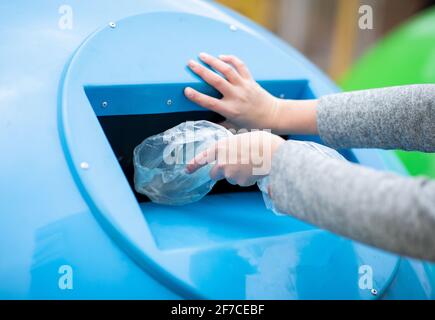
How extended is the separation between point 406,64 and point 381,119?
0.77 m

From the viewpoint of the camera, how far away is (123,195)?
644mm

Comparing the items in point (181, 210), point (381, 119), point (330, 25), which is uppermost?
point (330, 25)

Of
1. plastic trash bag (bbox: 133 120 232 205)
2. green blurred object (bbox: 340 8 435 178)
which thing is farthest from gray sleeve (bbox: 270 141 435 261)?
green blurred object (bbox: 340 8 435 178)

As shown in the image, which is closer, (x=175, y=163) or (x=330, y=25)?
(x=175, y=163)

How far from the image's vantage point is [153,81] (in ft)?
2.50

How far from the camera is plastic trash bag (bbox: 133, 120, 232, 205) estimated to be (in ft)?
2.45

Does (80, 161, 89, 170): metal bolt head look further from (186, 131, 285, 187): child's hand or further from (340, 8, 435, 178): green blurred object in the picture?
(340, 8, 435, 178): green blurred object

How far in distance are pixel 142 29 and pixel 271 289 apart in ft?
1.35

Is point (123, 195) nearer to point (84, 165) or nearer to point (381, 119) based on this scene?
point (84, 165)

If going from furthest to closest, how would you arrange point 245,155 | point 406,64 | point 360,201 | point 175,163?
point 406,64 → point 175,163 → point 245,155 → point 360,201

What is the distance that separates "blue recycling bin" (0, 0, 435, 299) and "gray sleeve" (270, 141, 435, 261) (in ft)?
0.37

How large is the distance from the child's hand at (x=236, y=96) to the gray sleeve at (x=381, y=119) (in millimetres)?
78

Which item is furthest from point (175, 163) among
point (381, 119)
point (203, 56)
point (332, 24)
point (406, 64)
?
point (332, 24)
